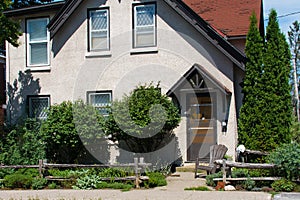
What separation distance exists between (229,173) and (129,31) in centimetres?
689

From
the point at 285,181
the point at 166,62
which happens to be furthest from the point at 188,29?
the point at 285,181

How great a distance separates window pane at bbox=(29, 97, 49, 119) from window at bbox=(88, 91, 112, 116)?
200 centimetres

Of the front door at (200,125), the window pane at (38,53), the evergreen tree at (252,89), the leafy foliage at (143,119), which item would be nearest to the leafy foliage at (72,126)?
the leafy foliage at (143,119)

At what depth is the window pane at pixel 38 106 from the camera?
17016 millimetres

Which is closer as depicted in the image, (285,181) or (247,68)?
(285,181)

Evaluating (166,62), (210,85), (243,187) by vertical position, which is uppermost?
(166,62)

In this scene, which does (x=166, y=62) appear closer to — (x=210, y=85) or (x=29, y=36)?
(x=210, y=85)

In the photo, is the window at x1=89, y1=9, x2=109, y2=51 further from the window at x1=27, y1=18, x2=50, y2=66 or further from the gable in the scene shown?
the window at x1=27, y1=18, x2=50, y2=66

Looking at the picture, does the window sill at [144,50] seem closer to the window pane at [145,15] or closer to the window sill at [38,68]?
the window pane at [145,15]

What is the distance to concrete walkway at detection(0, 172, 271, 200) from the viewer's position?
1043 centimetres

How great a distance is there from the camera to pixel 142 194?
11.0 m

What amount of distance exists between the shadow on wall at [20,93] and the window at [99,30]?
284 centimetres

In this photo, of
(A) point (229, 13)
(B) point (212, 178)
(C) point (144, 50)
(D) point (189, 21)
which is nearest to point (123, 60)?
(C) point (144, 50)

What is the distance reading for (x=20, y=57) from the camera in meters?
17.3
